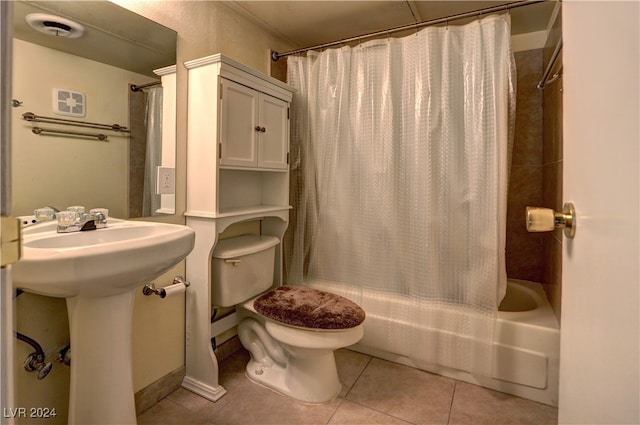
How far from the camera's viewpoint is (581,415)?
46 cm

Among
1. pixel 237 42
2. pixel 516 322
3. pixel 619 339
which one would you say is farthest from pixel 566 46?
pixel 237 42

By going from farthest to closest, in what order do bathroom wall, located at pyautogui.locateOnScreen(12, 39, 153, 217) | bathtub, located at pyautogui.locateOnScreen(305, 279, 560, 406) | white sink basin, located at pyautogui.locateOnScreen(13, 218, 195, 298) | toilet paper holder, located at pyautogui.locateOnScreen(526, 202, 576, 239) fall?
bathtub, located at pyautogui.locateOnScreen(305, 279, 560, 406) → bathroom wall, located at pyautogui.locateOnScreen(12, 39, 153, 217) → white sink basin, located at pyautogui.locateOnScreen(13, 218, 195, 298) → toilet paper holder, located at pyautogui.locateOnScreen(526, 202, 576, 239)

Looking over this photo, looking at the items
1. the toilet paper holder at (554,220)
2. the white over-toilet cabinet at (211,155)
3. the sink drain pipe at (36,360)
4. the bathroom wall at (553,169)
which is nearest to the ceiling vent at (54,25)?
the white over-toilet cabinet at (211,155)

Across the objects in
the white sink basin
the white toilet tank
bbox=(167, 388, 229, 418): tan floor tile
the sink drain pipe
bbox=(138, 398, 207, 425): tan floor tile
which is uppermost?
the white sink basin

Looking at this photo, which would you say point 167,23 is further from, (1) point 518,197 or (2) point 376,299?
(1) point 518,197

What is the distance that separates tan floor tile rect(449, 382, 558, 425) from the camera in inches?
56.9

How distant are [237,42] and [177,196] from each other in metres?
1.00

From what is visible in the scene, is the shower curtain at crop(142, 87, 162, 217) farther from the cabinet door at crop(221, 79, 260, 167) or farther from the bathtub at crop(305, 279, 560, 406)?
the bathtub at crop(305, 279, 560, 406)

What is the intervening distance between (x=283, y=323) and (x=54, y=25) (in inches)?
57.0

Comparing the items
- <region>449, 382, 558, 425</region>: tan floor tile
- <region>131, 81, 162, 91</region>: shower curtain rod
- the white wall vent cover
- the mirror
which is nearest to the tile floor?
<region>449, 382, 558, 425</region>: tan floor tile

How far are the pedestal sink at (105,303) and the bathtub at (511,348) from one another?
1.19 m

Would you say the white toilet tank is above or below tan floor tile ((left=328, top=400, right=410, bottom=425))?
above

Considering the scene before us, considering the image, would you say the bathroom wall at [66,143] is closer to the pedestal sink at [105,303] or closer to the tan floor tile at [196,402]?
the pedestal sink at [105,303]

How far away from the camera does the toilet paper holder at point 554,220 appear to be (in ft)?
1.80
